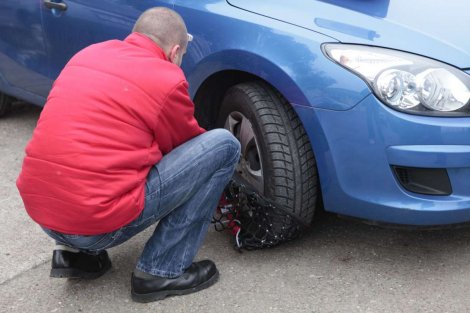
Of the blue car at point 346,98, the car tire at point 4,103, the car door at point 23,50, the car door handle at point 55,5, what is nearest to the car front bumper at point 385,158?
the blue car at point 346,98

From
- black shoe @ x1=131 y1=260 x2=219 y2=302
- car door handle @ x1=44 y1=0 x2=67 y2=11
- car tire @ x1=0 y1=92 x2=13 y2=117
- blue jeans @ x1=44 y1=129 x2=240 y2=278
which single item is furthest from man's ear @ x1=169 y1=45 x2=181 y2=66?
car tire @ x1=0 y1=92 x2=13 y2=117

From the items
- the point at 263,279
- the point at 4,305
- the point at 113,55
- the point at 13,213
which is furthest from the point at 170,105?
the point at 13,213

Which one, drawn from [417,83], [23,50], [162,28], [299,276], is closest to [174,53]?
[162,28]

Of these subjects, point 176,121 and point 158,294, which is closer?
point 176,121

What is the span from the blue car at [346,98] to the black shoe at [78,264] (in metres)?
0.72

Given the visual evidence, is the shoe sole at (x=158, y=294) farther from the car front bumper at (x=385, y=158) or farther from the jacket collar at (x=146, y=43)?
the jacket collar at (x=146, y=43)

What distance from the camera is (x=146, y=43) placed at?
2.25 meters

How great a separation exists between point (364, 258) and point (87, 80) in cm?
139

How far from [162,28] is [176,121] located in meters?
0.36

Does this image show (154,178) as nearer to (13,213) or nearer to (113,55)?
(113,55)

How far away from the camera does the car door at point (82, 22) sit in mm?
3098

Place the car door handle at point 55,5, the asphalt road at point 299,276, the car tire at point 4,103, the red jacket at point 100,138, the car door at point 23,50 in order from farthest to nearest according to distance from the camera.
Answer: the car tire at point 4,103
the car door at point 23,50
the car door handle at point 55,5
the asphalt road at point 299,276
the red jacket at point 100,138

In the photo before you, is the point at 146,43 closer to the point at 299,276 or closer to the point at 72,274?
the point at 72,274

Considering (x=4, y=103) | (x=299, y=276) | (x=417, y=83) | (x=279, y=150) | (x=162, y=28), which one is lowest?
(x=4, y=103)
